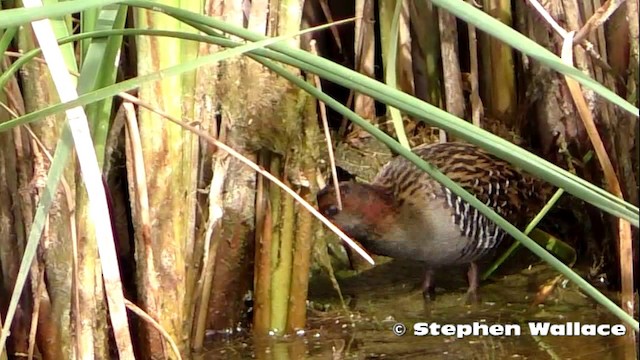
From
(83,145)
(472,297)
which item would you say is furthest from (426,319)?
(83,145)

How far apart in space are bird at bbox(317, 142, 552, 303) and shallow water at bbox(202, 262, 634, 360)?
0.26ft

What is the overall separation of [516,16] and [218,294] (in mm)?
855

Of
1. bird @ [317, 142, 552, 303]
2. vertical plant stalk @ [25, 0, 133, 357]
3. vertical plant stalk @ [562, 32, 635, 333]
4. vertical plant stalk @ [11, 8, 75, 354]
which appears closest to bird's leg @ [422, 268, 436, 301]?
bird @ [317, 142, 552, 303]

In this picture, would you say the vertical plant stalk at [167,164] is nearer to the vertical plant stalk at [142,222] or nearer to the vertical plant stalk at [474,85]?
the vertical plant stalk at [142,222]

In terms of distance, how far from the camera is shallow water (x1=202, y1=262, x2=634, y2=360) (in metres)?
1.71

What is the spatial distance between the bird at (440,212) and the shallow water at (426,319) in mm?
78

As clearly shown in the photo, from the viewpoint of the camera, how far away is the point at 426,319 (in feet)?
6.32

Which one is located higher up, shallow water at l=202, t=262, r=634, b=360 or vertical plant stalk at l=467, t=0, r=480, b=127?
vertical plant stalk at l=467, t=0, r=480, b=127

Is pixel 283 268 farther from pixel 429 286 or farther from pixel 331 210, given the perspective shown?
pixel 429 286

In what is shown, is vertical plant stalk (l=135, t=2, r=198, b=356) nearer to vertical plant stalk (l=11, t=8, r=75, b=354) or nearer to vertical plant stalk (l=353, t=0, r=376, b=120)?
vertical plant stalk (l=11, t=8, r=75, b=354)

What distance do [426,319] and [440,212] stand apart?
0.22m

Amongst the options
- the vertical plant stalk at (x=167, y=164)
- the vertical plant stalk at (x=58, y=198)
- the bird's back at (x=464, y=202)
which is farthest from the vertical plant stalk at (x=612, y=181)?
the vertical plant stalk at (x=58, y=198)

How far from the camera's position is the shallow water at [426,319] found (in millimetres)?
1709

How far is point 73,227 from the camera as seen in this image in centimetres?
132
